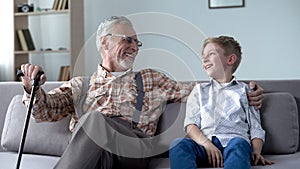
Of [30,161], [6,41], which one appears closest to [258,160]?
[30,161]

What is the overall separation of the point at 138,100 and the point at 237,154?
55 cm

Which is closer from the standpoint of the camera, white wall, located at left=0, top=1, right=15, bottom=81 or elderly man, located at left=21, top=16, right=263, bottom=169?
elderly man, located at left=21, top=16, right=263, bottom=169

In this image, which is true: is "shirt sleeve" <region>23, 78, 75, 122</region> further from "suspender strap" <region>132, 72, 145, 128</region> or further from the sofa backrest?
the sofa backrest

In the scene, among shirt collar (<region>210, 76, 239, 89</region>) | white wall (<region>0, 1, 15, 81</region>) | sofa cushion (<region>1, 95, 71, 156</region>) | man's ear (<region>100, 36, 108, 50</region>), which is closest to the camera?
shirt collar (<region>210, 76, 239, 89</region>)

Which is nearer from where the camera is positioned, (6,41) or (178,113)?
(178,113)

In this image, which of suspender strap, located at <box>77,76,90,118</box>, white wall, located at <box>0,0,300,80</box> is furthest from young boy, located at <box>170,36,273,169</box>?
white wall, located at <box>0,0,300,80</box>

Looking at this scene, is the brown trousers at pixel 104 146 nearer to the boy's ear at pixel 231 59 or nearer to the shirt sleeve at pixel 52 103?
the shirt sleeve at pixel 52 103

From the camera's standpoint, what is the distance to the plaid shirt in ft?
6.98

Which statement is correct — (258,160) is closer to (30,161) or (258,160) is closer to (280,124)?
(280,124)

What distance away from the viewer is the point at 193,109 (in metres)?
2.09

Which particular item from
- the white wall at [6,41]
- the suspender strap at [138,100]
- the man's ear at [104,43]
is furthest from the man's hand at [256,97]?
the white wall at [6,41]

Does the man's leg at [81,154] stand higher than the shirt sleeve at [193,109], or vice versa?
the shirt sleeve at [193,109]

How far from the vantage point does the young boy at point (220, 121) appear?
184 centimetres

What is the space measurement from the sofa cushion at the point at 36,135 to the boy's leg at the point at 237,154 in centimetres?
75
